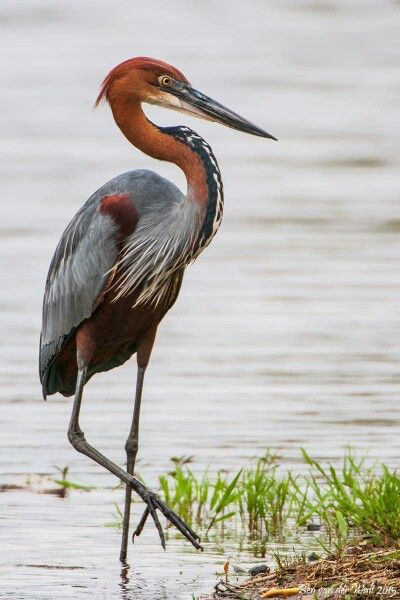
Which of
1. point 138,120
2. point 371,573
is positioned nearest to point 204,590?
point 371,573

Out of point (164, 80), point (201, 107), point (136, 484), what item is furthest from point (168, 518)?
point (164, 80)

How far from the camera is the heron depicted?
670 cm

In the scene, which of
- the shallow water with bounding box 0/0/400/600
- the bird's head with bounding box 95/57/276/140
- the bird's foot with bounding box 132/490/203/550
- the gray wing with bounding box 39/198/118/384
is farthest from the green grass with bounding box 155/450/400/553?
the bird's head with bounding box 95/57/276/140

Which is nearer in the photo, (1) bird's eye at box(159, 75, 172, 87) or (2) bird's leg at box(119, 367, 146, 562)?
(2) bird's leg at box(119, 367, 146, 562)

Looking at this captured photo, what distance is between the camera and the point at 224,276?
12.0m

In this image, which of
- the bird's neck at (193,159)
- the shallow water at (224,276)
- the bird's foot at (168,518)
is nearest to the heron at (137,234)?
the bird's neck at (193,159)

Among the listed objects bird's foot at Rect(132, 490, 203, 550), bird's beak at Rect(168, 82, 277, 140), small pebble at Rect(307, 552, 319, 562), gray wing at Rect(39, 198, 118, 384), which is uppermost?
bird's beak at Rect(168, 82, 277, 140)

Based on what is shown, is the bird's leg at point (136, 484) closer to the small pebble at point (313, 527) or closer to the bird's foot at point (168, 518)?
the bird's foot at point (168, 518)

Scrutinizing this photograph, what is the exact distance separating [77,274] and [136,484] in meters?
1.04

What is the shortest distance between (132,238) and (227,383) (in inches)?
111

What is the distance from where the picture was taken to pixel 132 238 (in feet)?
22.5

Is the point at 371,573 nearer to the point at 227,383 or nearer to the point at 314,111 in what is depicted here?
the point at 227,383

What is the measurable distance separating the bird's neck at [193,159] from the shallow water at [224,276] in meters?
1.39

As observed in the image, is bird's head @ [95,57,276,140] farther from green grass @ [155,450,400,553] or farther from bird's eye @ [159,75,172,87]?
green grass @ [155,450,400,553]
